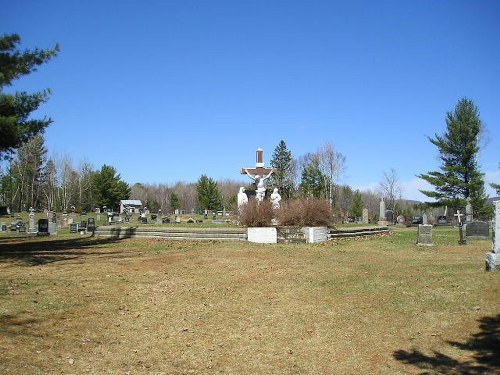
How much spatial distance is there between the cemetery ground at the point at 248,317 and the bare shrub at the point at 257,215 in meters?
6.44

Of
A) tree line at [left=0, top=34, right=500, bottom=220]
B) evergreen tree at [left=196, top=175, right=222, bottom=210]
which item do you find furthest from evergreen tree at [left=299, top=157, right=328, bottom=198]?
evergreen tree at [left=196, top=175, right=222, bottom=210]

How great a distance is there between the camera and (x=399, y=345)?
723cm

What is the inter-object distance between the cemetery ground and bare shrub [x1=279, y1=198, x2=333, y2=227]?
630 cm

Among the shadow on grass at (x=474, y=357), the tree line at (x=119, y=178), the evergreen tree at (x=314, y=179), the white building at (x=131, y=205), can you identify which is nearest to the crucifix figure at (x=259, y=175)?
the tree line at (x=119, y=178)

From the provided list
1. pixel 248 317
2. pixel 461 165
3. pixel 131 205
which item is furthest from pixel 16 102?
pixel 131 205

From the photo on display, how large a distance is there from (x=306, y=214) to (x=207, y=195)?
197 feet

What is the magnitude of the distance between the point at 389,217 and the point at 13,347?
155 feet

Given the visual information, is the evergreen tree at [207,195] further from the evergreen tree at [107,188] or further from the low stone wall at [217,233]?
the low stone wall at [217,233]

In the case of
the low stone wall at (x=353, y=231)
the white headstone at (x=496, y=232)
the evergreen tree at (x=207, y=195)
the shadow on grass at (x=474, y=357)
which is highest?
the evergreen tree at (x=207, y=195)

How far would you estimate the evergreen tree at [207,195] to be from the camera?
79125 mm

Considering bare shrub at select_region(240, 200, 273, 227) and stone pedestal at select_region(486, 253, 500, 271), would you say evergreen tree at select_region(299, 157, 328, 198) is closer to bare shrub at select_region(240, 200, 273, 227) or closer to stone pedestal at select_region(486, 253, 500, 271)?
bare shrub at select_region(240, 200, 273, 227)

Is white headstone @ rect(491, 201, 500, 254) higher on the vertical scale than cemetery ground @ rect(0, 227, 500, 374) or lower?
higher

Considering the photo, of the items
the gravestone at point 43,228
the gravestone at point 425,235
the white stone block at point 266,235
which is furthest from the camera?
the gravestone at point 43,228

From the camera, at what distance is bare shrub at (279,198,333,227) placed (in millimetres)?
19906
